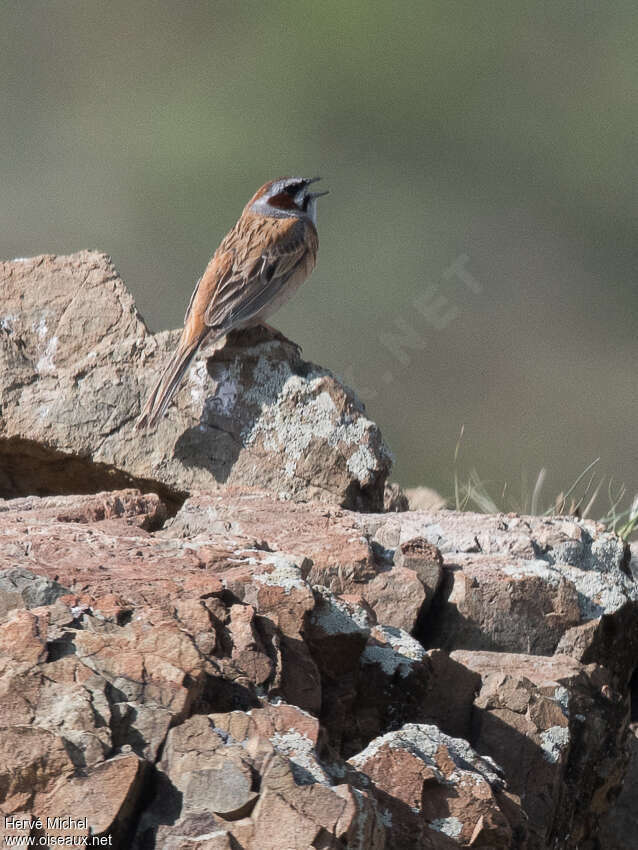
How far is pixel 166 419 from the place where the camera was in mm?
5371

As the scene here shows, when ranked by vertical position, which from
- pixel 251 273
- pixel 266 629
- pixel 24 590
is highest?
pixel 251 273

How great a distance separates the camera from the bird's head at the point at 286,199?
7051 mm

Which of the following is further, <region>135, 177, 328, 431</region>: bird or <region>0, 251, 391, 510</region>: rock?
<region>135, 177, 328, 431</region>: bird

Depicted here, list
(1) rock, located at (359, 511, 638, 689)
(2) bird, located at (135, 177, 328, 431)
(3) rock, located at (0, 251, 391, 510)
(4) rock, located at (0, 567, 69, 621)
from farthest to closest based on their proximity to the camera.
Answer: (2) bird, located at (135, 177, 328, 431)
(3) rock, located at (0, 251, 391, 510)
(1) rock, located at (359, 511, 638, 689)
(4) rock, located at (0, 567, 69, 621)

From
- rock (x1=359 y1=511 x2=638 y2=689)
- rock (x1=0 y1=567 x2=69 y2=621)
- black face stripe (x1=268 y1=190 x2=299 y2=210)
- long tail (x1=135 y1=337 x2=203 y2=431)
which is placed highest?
black face stripe (x1=268 y1=190 x2=299 y2=210)

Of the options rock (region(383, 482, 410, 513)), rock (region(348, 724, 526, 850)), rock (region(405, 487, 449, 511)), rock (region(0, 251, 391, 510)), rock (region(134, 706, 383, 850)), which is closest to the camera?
rock (region(134, 706, 383, 850))

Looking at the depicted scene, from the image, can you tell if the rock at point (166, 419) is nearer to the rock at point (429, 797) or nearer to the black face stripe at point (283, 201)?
the black face stripe at point (283, 201)

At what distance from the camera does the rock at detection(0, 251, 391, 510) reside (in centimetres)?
521

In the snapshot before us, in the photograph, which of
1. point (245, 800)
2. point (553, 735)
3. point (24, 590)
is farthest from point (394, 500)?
point (245, 800)

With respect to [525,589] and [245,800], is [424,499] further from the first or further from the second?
[245,800]

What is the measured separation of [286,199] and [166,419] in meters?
2.23

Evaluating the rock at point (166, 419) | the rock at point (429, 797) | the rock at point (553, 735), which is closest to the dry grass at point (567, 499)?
the rock at point (166, 419)

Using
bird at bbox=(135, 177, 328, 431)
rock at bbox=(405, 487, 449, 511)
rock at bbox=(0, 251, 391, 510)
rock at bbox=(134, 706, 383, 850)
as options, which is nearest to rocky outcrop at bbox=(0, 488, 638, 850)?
rock at bbox=(134, 706, 383, 850)

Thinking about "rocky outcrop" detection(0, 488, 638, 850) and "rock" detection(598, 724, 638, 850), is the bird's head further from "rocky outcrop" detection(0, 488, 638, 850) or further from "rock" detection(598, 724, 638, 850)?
"rock" detection(598, 724, 638, 850)
